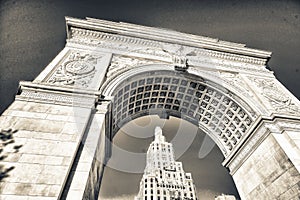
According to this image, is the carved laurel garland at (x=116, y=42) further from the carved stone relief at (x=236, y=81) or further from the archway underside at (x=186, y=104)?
the archway underside at (x=186, y=104)

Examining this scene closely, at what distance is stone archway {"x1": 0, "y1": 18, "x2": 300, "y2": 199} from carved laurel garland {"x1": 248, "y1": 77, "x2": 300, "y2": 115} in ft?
0.25

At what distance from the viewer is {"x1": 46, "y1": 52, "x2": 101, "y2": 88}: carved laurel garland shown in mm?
10102

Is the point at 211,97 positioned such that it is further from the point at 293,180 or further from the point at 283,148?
the point at 293,180

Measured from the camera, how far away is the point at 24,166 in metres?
5.86

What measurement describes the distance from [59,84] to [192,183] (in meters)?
66.8

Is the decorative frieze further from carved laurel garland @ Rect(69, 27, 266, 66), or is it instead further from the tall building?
the tall building

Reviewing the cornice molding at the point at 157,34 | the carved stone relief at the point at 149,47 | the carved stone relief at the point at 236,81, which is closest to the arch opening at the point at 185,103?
the carved stone relief at the point at 236,81

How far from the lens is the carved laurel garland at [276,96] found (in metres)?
11.9

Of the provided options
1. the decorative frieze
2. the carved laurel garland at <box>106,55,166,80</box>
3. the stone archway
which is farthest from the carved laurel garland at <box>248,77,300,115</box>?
the decorative frieze

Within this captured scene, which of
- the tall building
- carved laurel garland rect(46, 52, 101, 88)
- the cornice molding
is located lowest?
carved laurel garland rect(46, 52, 101, 88)

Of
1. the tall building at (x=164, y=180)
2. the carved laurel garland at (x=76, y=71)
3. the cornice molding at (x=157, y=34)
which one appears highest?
the tall building at (x=164, y=180)

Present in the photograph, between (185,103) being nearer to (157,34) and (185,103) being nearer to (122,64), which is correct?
(122,64)

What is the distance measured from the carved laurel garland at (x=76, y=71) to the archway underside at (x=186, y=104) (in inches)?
87.9

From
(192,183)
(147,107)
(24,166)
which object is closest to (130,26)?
(147,107)
